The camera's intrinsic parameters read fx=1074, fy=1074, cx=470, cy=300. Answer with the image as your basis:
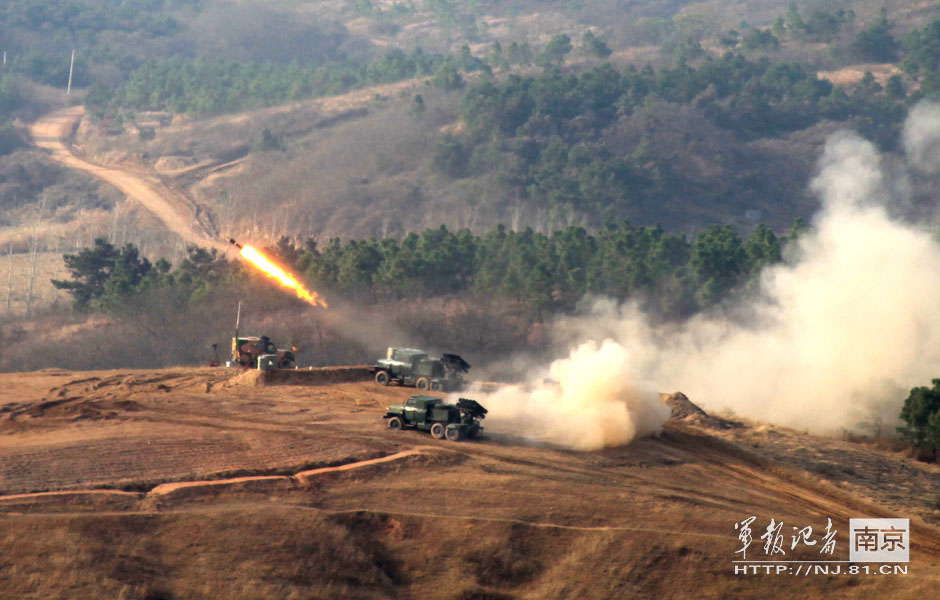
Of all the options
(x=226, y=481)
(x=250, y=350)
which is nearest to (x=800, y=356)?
(x=250, y=350)

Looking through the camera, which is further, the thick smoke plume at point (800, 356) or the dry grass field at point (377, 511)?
the thick smoke plume at point (800, 356)

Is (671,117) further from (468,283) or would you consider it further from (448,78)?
(468,283)

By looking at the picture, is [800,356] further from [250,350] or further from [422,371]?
[250,350]

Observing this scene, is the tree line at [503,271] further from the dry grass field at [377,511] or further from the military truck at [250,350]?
the dry grass field at [377,511]

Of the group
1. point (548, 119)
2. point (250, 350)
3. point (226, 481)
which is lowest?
point (226, 481)

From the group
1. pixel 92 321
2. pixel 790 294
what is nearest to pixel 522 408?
pixel 790 294

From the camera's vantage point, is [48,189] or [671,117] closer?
[48,189]

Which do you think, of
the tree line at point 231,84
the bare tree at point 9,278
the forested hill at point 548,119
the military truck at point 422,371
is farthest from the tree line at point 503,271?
the tree line at point 231,84
